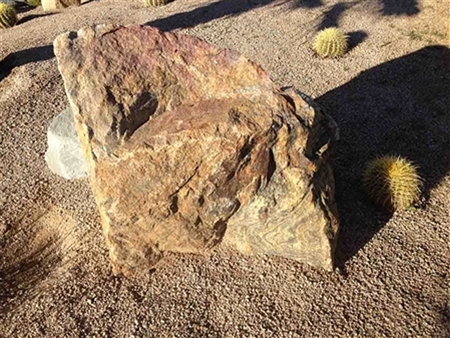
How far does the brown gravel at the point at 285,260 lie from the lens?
18.6 ft

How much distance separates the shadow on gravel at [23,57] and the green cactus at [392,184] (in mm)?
9294

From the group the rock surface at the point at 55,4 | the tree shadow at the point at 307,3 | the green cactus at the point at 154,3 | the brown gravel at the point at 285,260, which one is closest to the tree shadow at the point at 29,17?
the rock surface at the point at 55,4

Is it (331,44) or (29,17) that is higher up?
(29,17)

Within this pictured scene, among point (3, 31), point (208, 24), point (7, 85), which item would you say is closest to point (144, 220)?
point (7, 85)

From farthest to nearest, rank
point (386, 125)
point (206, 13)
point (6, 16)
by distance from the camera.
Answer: point (6, 16) < point (206, 13) < point (386, 125)

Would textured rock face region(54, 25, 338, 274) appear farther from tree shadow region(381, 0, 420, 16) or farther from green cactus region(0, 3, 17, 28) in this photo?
green cactus region(0, 3, 17, 28)

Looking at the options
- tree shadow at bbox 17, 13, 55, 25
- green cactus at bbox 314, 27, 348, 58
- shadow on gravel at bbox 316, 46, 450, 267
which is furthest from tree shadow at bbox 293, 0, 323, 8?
tree shadow at bbox 17, 13, 55, 25

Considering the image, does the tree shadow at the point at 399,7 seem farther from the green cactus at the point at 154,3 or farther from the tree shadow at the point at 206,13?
the green cactus at the point at 154,3

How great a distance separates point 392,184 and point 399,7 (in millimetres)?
7948

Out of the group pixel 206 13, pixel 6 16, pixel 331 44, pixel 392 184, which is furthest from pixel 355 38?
pixel 6 16

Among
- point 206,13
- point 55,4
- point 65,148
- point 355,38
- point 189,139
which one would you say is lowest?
point 355,38

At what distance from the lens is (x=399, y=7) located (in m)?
12.5

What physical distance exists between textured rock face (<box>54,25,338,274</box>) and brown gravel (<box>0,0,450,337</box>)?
0.75 metres

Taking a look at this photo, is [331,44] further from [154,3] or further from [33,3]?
[33,3]
